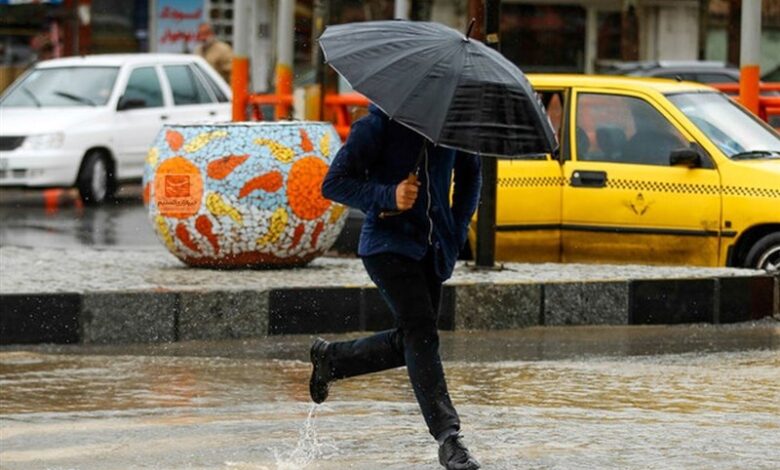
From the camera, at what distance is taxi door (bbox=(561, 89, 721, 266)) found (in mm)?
12445

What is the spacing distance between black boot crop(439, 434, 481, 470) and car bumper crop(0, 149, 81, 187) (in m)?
14.4

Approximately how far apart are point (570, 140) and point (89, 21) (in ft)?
76.4

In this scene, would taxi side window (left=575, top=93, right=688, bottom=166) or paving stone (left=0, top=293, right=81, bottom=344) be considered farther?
taxi side window (left=575, top=93, right=688, bottom=166)

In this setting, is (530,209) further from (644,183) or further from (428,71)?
(428,71)

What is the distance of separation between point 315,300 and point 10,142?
10658mm

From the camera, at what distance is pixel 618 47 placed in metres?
34.8

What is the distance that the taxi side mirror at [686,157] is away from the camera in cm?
1248

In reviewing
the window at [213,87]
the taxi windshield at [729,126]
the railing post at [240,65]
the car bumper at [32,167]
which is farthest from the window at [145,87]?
the taxi windshield at [729,126]

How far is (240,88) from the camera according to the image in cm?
1995

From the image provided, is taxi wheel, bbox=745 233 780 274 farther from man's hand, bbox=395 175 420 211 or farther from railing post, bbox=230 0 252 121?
railing post, bbox=230 0 252 121

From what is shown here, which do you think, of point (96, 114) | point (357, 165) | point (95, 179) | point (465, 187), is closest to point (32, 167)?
point (95, 179)

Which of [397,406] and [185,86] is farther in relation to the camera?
[185,86]

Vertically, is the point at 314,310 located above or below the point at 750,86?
below

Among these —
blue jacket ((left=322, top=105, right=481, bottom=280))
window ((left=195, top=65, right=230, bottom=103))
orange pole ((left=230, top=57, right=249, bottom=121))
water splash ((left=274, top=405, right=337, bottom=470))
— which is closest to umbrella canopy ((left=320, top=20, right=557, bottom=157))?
blue jacket ((left=322, top=105, right=481, bottom=280))
